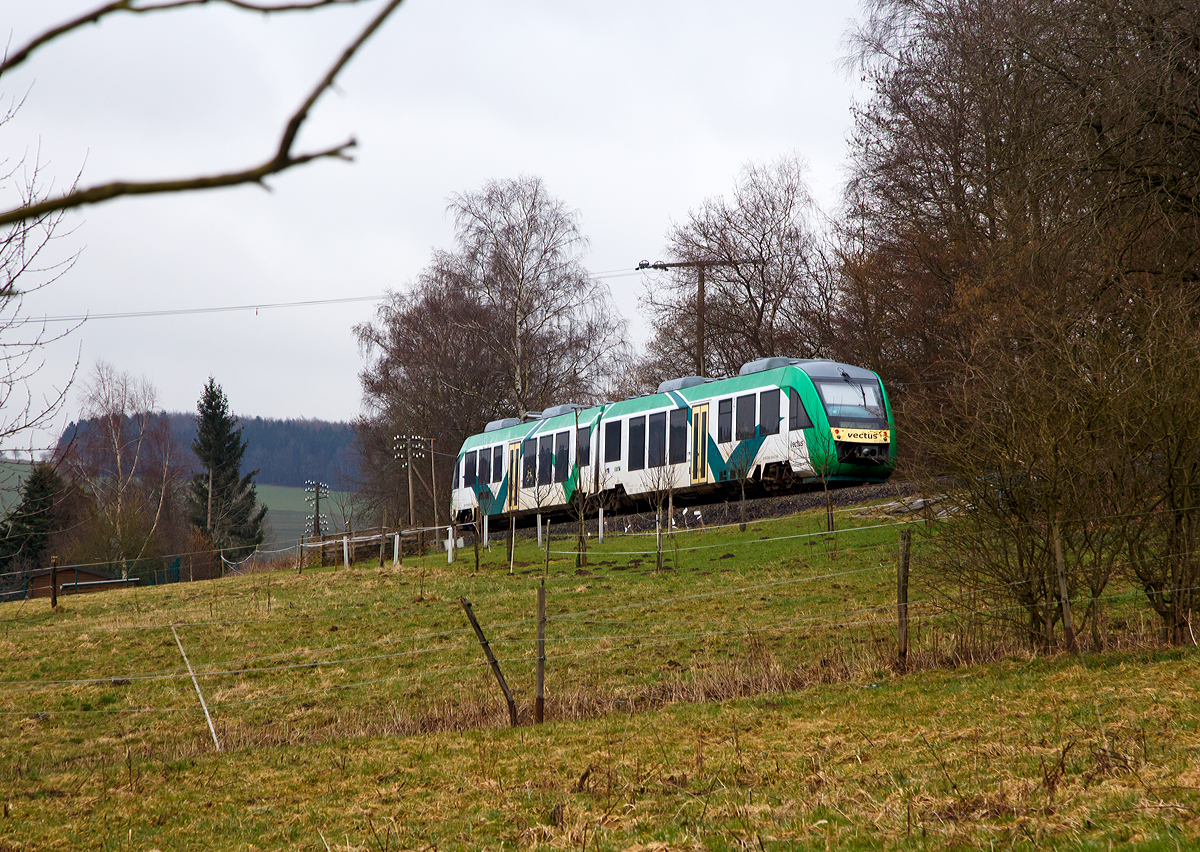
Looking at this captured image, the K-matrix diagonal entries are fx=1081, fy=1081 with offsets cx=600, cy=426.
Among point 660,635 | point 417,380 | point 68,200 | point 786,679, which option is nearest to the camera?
point 68,200

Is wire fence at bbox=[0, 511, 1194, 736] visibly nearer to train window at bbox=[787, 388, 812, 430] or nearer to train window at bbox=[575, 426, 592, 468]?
train window at bbox=[787, 388, 812, 430]

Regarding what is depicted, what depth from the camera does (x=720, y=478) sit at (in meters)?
25.6

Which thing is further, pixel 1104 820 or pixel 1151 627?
pixel 1151 627

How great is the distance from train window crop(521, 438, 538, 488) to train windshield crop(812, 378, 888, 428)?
10623 mm

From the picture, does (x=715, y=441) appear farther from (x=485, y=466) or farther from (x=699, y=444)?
(x=485, y=466)

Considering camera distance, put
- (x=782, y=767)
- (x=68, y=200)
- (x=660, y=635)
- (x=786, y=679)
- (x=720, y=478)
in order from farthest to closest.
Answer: (x=720, y=478) < (x=660, y=635) < (x=786, y=679) < (x=782, y=767) < (x=68, y=200)

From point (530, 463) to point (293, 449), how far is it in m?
115

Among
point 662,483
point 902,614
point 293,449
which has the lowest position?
point 902,614

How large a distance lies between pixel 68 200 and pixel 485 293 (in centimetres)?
4203

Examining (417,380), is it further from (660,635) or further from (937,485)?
(937,485)

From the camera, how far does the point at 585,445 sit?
29.9 m

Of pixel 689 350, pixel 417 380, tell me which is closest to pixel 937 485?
pixel 689 350

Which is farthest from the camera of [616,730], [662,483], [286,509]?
[286,509]

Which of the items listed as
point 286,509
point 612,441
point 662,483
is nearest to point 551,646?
point 662,483
